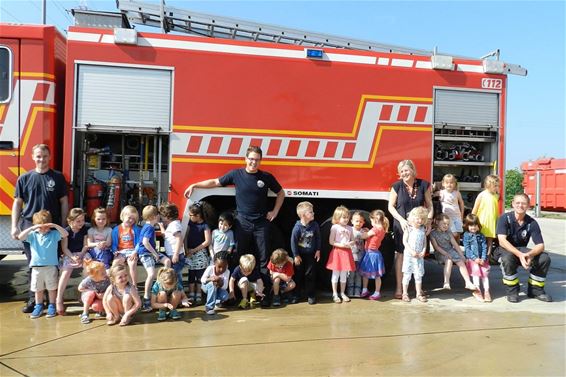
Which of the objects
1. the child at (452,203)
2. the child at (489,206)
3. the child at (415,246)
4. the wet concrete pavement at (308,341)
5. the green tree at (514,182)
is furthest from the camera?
the green tree at (514,182)

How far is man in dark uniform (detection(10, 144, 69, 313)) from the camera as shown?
487cm

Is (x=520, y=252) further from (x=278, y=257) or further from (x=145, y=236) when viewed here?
(x=145, y=236)

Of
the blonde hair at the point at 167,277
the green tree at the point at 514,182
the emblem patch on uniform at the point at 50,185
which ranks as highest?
the green tree at the point at 514,182

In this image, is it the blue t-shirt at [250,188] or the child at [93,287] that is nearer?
the child at [93,287]

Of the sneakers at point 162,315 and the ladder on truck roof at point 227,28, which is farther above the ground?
the ladder on truck roof at point 227,28

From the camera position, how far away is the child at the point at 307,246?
17.8 ft

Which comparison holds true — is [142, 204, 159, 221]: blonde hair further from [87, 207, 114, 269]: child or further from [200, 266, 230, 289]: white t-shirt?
[200, 266, 230, 289]: white t-shirt

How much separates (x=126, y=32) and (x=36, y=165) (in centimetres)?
175

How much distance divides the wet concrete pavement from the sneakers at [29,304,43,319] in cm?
9

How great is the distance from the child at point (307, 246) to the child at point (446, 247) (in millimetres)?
1509

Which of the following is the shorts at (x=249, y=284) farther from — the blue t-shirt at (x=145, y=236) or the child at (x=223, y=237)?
the blue t-shirt at (x=145, y=236)

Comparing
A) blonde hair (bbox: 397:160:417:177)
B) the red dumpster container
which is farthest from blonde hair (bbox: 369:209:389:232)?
the red dumpster container

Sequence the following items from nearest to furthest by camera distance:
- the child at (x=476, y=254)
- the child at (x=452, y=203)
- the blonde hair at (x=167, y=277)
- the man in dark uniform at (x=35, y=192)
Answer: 1. the blonde hair at (x=167, y=277)
2. the man in dark uniform at (x=35, y=192)
3. the child at (x=476, y=254)
4. the child at (x=452, y=203)

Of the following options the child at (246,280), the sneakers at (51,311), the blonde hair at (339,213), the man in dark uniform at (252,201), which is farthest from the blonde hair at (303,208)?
the sneakers at (51,311)
